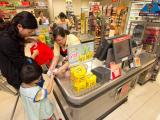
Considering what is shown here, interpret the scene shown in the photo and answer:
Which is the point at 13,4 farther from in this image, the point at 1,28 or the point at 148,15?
the point at 148,15

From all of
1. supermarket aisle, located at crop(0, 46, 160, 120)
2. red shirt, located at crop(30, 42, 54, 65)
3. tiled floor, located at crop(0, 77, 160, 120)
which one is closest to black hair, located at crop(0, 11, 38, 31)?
red shirt, located at crop(30, 42, 54, 65)

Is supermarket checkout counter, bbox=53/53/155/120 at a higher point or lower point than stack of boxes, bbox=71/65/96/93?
lower

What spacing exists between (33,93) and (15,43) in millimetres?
527

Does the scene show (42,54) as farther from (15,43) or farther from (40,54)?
(15,43)

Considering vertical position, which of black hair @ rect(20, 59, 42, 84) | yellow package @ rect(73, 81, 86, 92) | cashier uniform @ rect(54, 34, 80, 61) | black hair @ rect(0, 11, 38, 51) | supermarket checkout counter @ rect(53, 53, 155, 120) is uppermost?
black hair @ rect(0, 11, 38, 51)

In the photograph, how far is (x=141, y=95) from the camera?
2.36 m

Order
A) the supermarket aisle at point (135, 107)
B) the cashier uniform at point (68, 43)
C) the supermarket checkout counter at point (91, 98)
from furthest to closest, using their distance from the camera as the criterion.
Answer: the supermarket aisle at point (135, 107) → the cashier uniform at point (68, 43) → the supermarket checkout counter at point (91, 98)

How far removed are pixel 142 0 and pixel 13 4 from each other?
5.70m

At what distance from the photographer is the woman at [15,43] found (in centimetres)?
113

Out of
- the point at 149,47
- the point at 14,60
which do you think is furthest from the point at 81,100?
the point at 149,47

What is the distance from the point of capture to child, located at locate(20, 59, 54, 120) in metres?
1.12

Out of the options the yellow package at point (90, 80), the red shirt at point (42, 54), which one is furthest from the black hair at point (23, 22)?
the yellow package at point (90, 80)

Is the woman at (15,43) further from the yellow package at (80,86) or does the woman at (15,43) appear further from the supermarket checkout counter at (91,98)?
the yellow package at (80,86)

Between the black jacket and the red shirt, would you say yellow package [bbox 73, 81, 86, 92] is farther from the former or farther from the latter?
the red shirt
